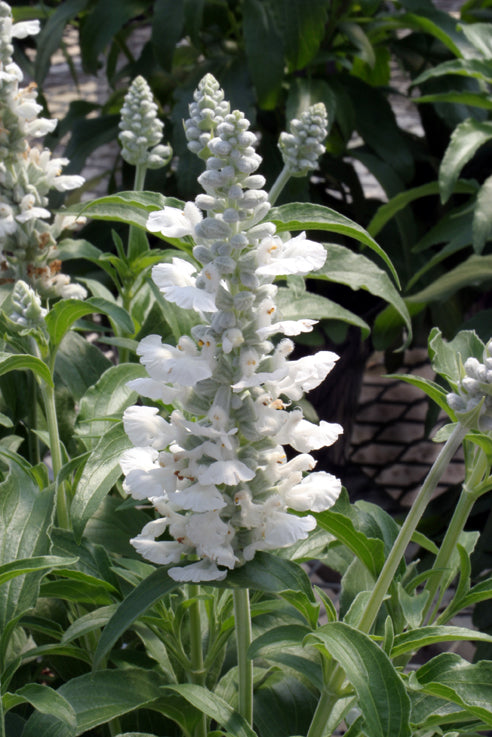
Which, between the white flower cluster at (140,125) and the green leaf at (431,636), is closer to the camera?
the green leaf at (431,636)

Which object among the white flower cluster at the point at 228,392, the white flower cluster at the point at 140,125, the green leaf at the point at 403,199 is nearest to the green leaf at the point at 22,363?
the white flower cluster at the point at 228,392

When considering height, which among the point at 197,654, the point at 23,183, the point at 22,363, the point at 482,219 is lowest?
the point at 197,654

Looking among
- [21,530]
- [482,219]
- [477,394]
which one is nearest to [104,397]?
[21,530]

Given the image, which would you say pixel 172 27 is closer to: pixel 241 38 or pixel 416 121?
pixel 241 38

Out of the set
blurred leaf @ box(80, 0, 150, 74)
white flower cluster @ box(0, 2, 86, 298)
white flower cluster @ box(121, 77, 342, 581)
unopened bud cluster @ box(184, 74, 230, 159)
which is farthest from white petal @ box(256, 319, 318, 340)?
blurred leaf @ box(80, 0, 150, 74)

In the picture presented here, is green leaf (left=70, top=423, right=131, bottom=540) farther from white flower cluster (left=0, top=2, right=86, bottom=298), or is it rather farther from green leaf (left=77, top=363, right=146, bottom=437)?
white flower cluster (left=0, top=2, right=86, bottom=298)

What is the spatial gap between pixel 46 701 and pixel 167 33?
4.45 ft

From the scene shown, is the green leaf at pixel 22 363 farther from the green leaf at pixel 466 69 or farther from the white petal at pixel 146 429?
the green leaf at pixel 466 69

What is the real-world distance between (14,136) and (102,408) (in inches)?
11.1

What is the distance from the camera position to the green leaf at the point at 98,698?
2.05 feet

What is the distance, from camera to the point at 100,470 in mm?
733

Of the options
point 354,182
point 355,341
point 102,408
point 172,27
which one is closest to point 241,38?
point 172,27

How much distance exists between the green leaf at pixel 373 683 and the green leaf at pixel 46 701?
A: 6.7 inches

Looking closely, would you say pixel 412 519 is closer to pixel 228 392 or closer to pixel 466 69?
pixel 228 392
